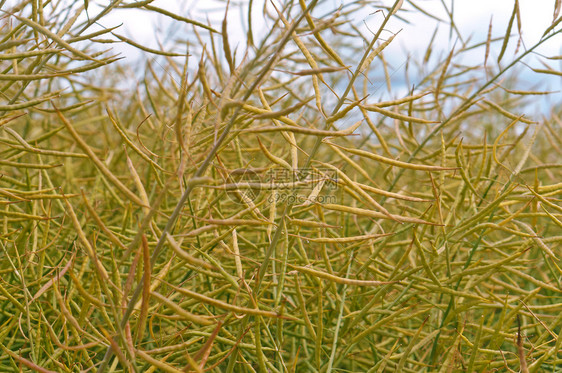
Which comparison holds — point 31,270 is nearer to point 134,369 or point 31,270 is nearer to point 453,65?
point 134,369

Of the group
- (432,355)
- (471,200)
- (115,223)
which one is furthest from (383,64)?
(115,223)

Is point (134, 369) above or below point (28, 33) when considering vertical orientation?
below

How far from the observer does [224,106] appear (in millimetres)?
404

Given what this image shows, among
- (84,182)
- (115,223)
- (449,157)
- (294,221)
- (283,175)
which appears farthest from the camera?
(84,182)

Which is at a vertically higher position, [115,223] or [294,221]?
[294,221]

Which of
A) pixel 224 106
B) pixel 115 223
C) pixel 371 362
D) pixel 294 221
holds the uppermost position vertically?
pixel 224 106

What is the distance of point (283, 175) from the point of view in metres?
0.73

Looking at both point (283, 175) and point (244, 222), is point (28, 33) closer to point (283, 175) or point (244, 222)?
point (283, 175)

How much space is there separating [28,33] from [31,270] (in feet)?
1.27

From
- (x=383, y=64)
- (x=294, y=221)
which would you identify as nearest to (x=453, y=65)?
(x=383, y=64)

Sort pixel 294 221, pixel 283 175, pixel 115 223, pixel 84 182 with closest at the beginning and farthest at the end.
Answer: pixel 294 221
pixel 283 175
pixel 115 223
pixel 84 182

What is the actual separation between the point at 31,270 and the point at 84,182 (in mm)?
504

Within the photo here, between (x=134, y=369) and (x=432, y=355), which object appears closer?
(x=134, y=369)

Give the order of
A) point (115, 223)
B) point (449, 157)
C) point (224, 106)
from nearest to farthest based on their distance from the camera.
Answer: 1. point (224, 106)
2. point (449, 157)
3. point (115, 223)
